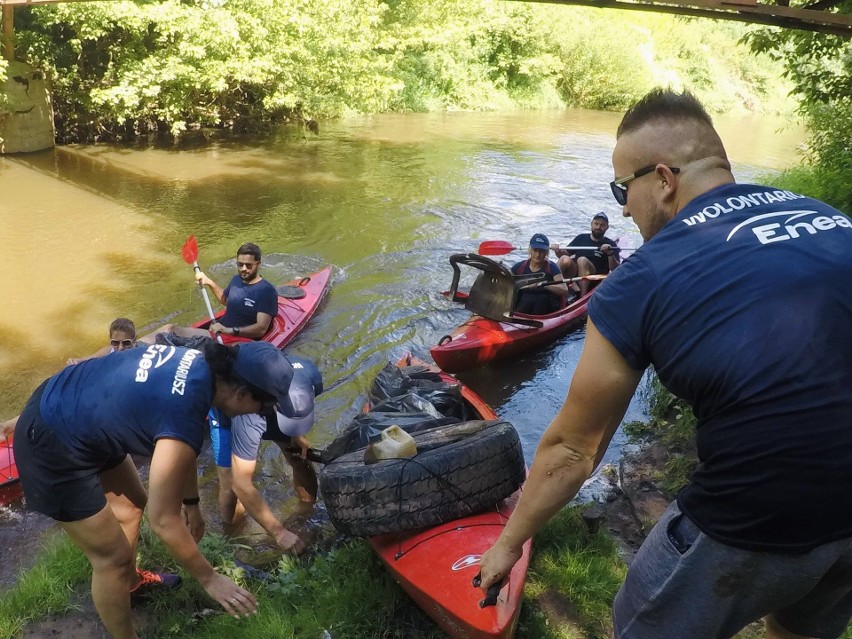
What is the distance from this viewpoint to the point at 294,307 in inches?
285

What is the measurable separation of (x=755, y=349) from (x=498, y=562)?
93 cm

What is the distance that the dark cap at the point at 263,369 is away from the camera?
101 inches

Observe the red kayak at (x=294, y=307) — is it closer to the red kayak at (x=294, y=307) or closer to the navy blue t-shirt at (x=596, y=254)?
the red kayak at (x=294, y=307)

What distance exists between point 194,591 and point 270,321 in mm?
3191

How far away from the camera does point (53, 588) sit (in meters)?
3.25

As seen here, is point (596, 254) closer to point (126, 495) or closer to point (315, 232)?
point (315, 232)

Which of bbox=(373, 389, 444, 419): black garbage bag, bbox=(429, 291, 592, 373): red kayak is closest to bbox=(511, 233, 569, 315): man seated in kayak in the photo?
bbox=(429, 291, 592, 373): red kayak

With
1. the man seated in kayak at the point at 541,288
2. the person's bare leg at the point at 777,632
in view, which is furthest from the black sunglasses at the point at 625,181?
the man seated in kayak at the point at 541,288

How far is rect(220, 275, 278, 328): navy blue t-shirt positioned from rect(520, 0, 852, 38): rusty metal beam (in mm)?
3919

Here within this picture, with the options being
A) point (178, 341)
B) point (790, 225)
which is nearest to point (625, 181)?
point (790, 225)

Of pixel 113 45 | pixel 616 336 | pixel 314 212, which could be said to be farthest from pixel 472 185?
pixel 616 336

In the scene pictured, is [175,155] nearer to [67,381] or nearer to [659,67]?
[67,381]

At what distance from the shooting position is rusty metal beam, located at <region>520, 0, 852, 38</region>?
5242 millimetres

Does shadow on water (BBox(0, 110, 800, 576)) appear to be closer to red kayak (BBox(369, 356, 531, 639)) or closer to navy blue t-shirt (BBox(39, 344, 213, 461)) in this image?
red kayak (BBox(369, 356, 531, 639))
